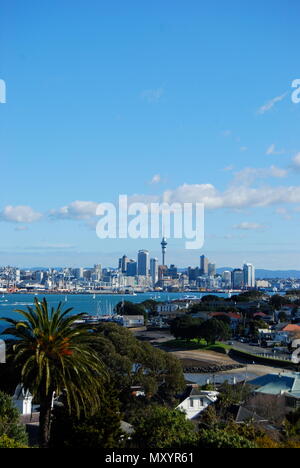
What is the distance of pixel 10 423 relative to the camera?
13352 millimetres

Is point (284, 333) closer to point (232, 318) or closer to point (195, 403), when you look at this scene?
point (232, 318)

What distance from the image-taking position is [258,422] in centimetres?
1689

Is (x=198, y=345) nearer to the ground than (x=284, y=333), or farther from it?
nearer to the ground

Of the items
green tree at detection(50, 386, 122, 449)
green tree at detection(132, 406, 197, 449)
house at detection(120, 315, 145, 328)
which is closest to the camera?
green tree at detection(50, 386, 122, 449)

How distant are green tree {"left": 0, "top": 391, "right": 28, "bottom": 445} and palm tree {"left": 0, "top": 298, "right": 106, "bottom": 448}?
231 centimetres

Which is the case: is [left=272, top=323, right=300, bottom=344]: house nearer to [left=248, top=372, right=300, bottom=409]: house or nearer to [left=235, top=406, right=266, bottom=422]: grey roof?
[left=248, top=372, right=300, bottom=409]: house

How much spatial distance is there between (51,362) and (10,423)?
142 inches

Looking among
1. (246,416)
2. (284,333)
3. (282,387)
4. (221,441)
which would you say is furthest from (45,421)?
(284,333)

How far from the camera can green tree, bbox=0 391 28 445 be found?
13016mm

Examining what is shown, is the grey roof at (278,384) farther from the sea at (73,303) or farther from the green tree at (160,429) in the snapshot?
the sea at (73,303)

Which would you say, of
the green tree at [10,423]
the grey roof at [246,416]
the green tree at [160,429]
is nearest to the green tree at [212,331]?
the grey roof at [246,416]

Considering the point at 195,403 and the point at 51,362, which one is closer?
the point at 51,362

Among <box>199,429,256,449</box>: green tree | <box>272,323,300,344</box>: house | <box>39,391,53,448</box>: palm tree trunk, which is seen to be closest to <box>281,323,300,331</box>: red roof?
<box>272,323,300,344</box>: house

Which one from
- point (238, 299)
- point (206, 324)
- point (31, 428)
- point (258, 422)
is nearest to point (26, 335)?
point (31, 428)
